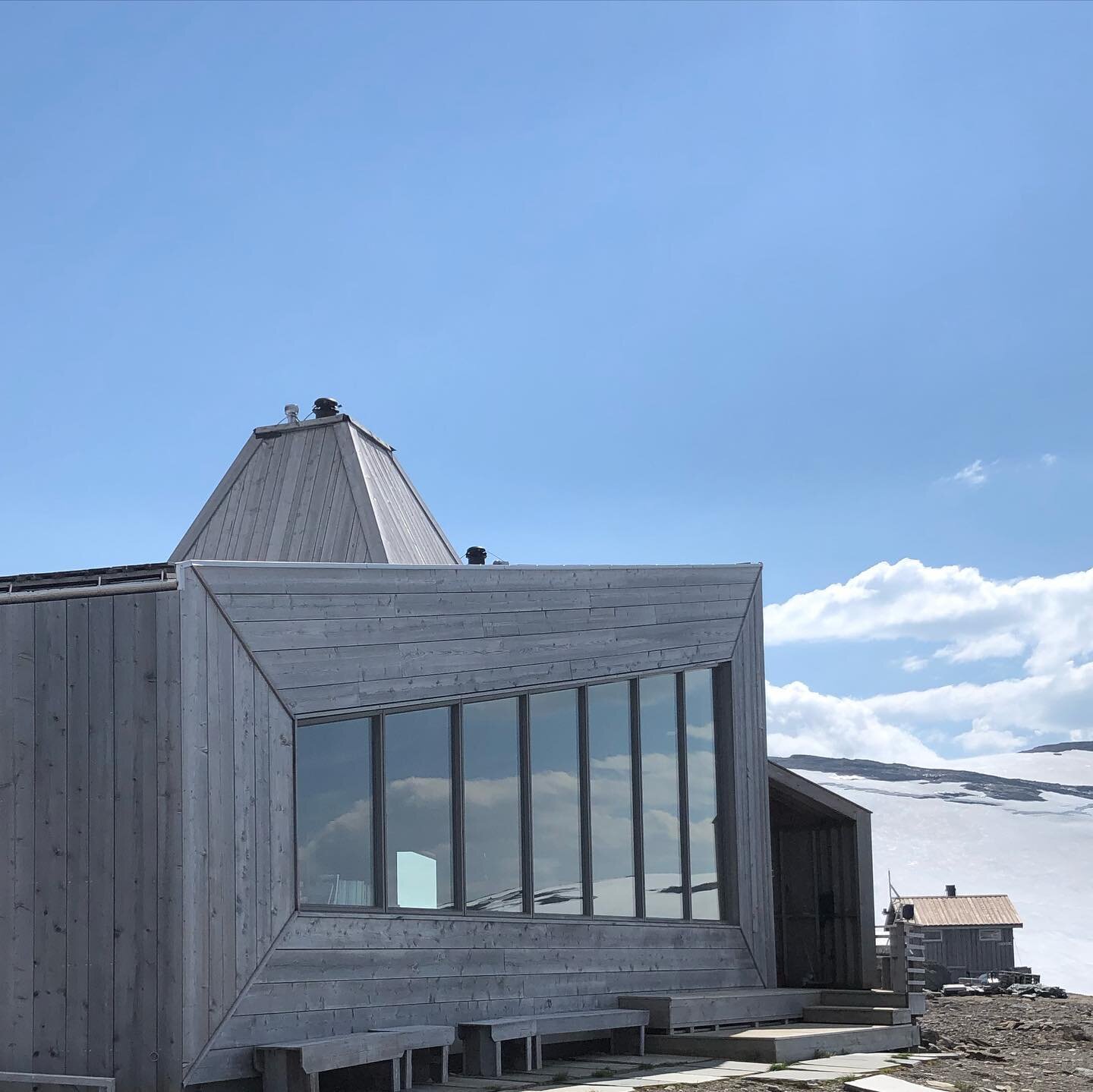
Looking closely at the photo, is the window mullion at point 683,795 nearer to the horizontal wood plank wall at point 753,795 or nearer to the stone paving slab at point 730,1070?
the horizontal wood plank wall at point 753,795

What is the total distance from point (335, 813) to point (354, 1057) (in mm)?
1844

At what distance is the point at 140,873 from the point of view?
9.32m

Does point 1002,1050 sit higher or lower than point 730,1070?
lower

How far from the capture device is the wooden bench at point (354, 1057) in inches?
363

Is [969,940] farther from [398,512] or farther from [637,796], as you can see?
[637,796]

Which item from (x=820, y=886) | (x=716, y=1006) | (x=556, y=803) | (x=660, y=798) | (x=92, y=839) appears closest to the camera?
(x=92, y=839)

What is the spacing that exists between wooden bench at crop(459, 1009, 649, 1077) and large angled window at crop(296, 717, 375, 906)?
1367mm

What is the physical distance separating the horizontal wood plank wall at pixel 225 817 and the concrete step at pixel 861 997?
7450 millimetres

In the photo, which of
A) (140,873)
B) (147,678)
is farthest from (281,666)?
(140,873)

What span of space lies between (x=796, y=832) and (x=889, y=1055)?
5256mm

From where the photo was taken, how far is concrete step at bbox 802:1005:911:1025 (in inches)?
546

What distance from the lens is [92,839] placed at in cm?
946

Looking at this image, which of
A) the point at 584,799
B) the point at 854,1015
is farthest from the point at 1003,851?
the point at 584,799

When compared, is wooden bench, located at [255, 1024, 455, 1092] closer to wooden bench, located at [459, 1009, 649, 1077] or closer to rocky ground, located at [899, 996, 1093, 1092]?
wooden bench, located at [459, 1009, 649, 1077]
